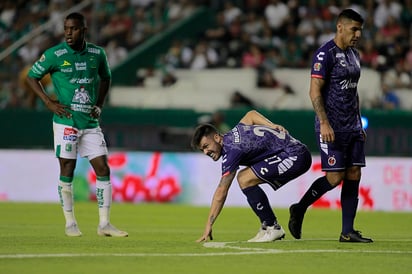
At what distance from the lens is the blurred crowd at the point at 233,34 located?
82.5ft

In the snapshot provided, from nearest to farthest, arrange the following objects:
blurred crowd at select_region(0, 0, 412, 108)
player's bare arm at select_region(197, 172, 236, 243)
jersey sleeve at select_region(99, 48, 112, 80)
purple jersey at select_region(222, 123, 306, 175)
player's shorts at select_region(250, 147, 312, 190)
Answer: player's bare arm at select_region(197, 172, 236, 243), purple jersey at select_region(222, 123, 306, 175), player's shorts at select_region(250, 147, 312, 190), jersey sleeve at select_region(99, 48, 112, 80), blurred crowd at select_region(0, 0, 412, 108)

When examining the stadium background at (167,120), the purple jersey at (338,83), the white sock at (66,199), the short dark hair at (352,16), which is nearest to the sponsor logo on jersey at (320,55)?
the purple jersey at (338,83)

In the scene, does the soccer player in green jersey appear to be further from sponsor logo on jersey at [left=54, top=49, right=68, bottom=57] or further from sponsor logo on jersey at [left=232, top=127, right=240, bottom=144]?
sponsor logo on jersey at [left=232, top=127, right=240, bottom=144]

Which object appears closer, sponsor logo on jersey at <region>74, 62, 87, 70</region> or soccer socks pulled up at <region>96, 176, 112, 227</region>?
sponsor logo on jersey at <region>74, 62, 87, 70</region>

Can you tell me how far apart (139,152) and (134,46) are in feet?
23.1

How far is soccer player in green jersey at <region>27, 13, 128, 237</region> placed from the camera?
12250mm

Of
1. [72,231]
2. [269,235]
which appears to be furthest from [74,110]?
[269,235]

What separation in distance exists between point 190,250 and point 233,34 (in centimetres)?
1728

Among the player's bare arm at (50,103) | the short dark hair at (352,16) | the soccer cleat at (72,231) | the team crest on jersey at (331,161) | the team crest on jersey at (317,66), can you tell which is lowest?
the soccer cleat at (72,231)

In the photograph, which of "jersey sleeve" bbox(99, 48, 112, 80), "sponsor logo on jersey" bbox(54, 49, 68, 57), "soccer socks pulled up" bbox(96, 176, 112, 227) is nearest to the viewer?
"sponsor logo on jersey" bbox(54, 49, 68, 57)

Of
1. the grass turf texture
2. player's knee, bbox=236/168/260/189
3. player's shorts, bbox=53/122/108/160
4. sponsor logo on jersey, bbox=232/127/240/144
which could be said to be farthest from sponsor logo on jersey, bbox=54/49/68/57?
player's knee, bbox=236/168/260/189

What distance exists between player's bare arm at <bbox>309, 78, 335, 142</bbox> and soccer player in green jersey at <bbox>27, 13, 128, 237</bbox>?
8.32 feet

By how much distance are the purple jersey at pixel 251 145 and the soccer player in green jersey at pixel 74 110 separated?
177cm

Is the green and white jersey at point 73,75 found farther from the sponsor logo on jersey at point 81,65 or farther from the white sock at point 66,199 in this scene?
the white sock at point 66,199
